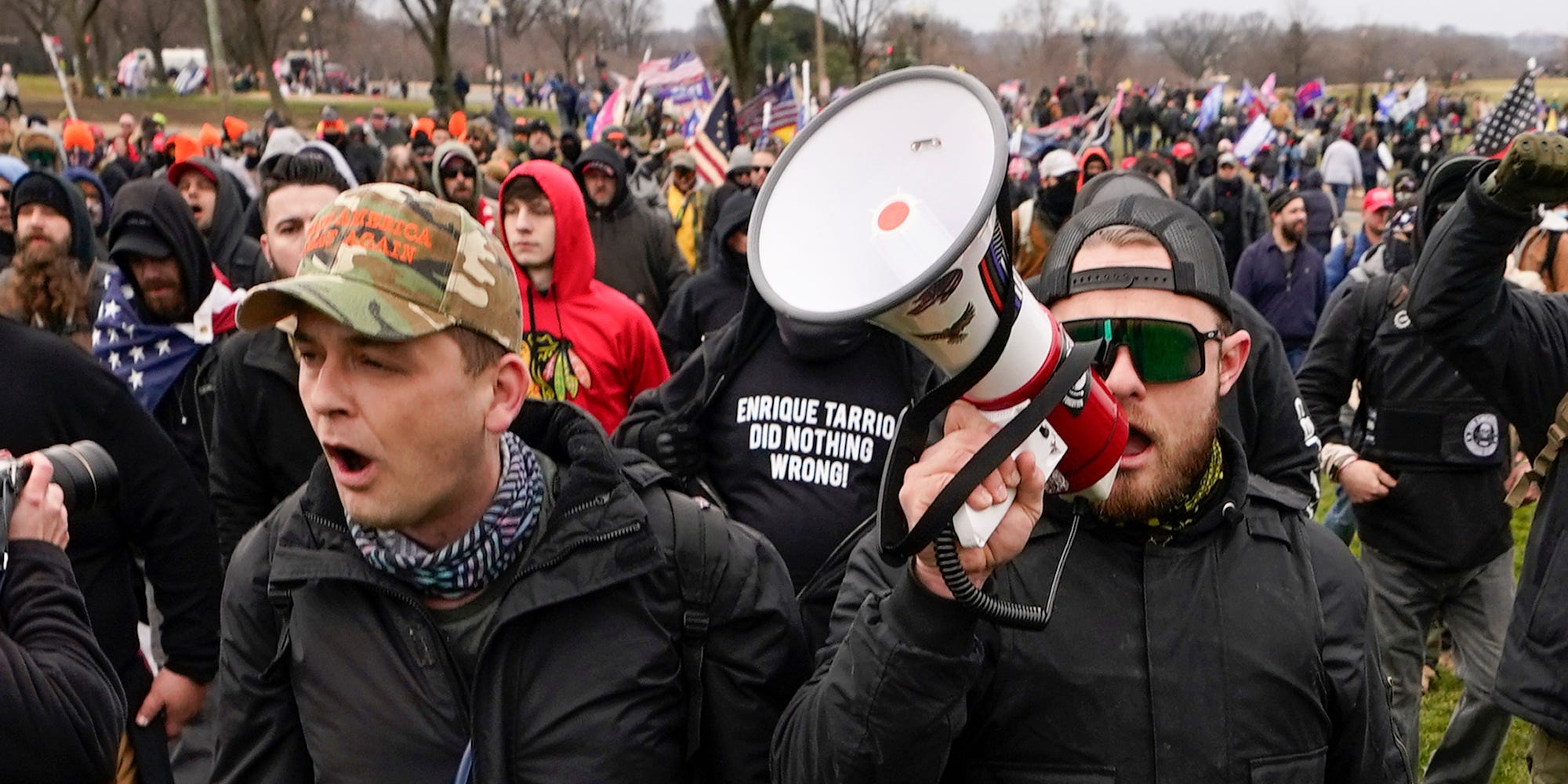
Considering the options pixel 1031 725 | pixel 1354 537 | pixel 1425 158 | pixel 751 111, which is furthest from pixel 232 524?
pixel 1425 158

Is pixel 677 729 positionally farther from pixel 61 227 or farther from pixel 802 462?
pixel 61 227

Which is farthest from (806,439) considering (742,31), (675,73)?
(742,31)

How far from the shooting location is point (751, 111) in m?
16.9

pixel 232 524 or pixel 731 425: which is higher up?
pixel 731 425

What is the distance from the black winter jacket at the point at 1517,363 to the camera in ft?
9.05

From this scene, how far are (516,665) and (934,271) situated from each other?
94 cm

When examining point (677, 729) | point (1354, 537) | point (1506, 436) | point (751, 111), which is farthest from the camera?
point (751, 111)

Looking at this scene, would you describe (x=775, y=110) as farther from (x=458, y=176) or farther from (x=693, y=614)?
(x=693, y=614)

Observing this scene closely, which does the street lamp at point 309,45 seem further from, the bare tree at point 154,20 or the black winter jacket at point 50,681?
the black winter jacket at point 50,681

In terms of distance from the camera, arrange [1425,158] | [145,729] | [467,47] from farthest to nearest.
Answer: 1. [467,47]
2. [1425,158]
3. [145,729]

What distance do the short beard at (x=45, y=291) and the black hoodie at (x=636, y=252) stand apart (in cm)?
323

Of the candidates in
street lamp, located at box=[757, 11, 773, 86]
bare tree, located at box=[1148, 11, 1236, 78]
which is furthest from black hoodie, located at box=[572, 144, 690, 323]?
bare tree, located at box=[1148, 11, 1236, 78]

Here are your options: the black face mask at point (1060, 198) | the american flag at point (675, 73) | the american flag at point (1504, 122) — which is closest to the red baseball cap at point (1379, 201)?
the black face mask at point (1060, 198)

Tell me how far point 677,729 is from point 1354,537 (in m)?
5.68
